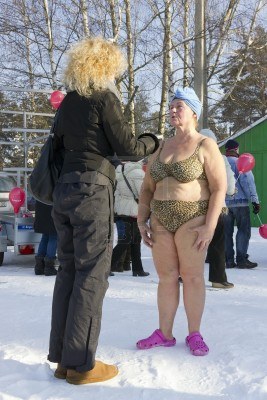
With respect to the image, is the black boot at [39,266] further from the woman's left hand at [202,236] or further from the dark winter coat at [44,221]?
the woman's left hand at [202,236]

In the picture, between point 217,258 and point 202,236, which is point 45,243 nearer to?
point 217,258

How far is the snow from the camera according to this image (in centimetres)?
283

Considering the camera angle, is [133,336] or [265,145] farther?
[265,145]

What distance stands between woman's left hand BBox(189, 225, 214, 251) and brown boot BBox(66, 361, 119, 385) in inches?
36.8

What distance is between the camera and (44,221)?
7.42 metres

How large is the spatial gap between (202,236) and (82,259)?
2.71 ft

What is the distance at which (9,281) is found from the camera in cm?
675

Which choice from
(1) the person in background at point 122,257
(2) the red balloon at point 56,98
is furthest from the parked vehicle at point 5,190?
(1) the person in background at point 122,257

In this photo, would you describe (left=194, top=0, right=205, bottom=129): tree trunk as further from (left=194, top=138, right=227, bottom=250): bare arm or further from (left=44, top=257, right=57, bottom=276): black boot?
(left=194, top=138, right=227, bottom=250): bare arm

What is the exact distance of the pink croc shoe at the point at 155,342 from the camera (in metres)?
3.51

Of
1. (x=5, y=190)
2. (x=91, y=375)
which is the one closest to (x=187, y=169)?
(x=91, y=375)

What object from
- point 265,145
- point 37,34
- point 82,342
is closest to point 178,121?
point 82,342

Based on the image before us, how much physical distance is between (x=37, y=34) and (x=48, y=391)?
1683cm

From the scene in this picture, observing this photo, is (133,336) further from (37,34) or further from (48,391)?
(37,34)
